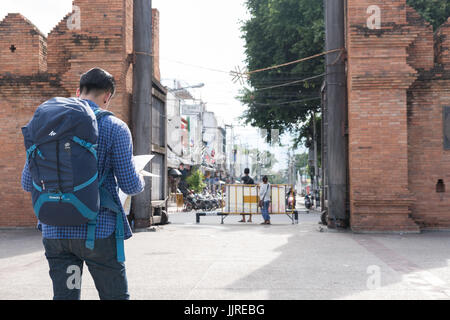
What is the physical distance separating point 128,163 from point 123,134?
0.18 meters

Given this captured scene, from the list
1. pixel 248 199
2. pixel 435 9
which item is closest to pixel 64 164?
pixel 248 199

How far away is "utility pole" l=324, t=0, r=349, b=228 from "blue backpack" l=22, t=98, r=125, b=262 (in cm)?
1040

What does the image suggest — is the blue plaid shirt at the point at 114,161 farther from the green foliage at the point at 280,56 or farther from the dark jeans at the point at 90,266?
the green foliage at the point at 280,56

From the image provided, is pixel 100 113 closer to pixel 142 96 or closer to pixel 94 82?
pixel 94 82

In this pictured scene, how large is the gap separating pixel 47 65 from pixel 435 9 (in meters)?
15.7

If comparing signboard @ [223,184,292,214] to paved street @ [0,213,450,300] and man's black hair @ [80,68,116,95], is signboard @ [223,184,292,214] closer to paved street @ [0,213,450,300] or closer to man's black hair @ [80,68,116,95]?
paved street @ [0,213,450,300]

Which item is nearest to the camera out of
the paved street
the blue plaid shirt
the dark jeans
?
the dark jeans

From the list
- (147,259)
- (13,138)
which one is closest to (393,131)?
(147,259)

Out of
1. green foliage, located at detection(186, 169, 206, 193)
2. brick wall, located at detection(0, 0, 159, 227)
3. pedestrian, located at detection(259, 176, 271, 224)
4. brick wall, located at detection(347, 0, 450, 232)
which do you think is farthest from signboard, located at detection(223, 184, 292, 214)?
green foliage, located at detection(186, 169, 206, 193)

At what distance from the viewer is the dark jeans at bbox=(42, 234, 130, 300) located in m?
2.80

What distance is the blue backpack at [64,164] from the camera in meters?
2.61

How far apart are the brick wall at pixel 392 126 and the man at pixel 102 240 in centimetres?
963
